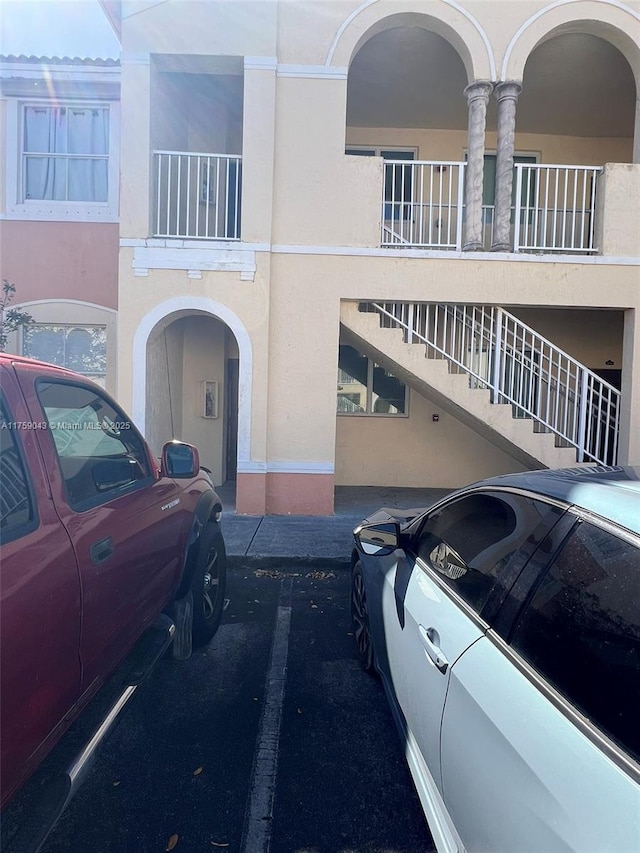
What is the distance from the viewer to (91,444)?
2.92 meters

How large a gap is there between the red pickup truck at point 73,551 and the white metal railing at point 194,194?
5.37 m

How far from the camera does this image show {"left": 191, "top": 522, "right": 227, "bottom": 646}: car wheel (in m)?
3.57

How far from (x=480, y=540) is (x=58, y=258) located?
8470 millimetres

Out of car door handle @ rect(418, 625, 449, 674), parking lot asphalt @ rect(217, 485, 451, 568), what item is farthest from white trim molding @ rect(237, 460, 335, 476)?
car door handle @ rect(418, 625, 449, 674)

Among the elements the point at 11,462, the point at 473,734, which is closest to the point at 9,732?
the point at 11,462

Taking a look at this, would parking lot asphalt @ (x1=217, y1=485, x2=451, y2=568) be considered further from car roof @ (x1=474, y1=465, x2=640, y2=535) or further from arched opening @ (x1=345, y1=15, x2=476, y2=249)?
arched opening @ (x1=345, y1=15, x2=476, y2=249)

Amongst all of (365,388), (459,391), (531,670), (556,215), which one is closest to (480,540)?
(531,670)

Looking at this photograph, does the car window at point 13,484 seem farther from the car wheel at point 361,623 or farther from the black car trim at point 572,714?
the car wheel at point 361,623

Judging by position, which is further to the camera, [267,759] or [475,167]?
[475,167]

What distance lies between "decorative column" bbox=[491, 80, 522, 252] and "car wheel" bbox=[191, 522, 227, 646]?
5897 millimetres

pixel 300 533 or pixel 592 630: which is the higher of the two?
pixel 592 630

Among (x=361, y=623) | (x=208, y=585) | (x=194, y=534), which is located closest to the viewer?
(x=194, y=534)

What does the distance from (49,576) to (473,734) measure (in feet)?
4.90

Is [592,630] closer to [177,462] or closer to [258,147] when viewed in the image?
[177,462]
